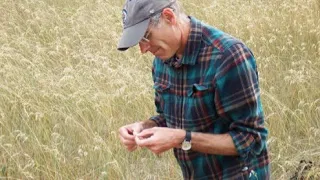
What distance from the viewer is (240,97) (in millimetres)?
1686

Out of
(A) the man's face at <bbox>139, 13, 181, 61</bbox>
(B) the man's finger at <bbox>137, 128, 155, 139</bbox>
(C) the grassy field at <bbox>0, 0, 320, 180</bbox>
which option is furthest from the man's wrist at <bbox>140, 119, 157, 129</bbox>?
(C) the grassy field at <bbox>0, 0, 320, 180</bbox>

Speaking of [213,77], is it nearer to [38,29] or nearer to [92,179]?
[92,179]

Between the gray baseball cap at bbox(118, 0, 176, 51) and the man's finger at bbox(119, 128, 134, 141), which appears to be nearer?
the gray baseball cap at bbox(118, 0, 176, 51)

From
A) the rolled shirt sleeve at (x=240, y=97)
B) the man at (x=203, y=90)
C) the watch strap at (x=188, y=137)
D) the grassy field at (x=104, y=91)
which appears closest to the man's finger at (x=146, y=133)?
the man at (x=203, y=90)

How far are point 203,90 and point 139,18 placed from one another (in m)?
0.29

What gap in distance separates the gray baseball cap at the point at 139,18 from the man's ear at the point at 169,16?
0.01m

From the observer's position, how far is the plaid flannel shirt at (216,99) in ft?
5.49

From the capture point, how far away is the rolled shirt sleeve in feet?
5.45

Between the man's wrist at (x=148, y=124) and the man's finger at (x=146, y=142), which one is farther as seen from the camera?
the man's wrist at (x=148, y=124)

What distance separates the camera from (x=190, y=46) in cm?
172

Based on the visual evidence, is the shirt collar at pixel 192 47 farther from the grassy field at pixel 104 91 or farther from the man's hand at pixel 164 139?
the grassy field at pixel 104 91

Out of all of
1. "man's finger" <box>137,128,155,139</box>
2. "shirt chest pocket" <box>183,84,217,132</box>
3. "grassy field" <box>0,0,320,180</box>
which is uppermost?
"shirt chest pocket" <box>183,84,217,132</box>

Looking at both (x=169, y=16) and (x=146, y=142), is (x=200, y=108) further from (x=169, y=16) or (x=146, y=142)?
(x=169, y=16)

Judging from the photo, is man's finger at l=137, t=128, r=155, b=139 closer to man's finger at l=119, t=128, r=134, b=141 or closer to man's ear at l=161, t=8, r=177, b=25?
man's finger at l=119, t=128, r=134, b=141
